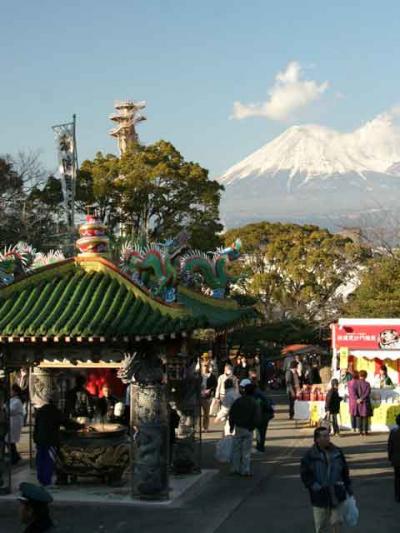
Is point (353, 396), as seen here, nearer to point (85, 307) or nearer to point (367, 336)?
point (367, 336)

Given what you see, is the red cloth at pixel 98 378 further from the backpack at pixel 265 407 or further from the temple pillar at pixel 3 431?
the temple pillar at pixel 3 431

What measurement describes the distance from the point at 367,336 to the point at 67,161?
18.7 metres

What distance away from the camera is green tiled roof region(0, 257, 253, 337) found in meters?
13.7

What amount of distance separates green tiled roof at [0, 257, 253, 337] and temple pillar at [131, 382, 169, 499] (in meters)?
1.22

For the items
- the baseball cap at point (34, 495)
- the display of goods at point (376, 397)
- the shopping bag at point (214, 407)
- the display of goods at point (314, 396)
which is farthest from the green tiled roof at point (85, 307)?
the shopping bag at point (214, 407)

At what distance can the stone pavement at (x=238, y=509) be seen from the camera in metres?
12.6

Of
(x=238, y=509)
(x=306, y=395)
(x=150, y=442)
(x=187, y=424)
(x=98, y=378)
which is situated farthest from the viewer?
(x=306, y=395)

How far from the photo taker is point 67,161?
4050 cm

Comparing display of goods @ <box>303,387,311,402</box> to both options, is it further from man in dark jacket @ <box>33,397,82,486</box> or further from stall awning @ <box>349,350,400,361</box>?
man in dark jacket @ <box>33,397,82,486</box>

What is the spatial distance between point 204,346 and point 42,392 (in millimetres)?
3431

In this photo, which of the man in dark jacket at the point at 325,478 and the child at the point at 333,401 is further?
the child at the point at 333,401

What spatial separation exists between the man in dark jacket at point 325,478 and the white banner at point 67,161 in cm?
3098

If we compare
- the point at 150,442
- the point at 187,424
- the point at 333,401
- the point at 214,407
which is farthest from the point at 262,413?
the point at 214,407

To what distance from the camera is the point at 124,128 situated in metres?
61.6
